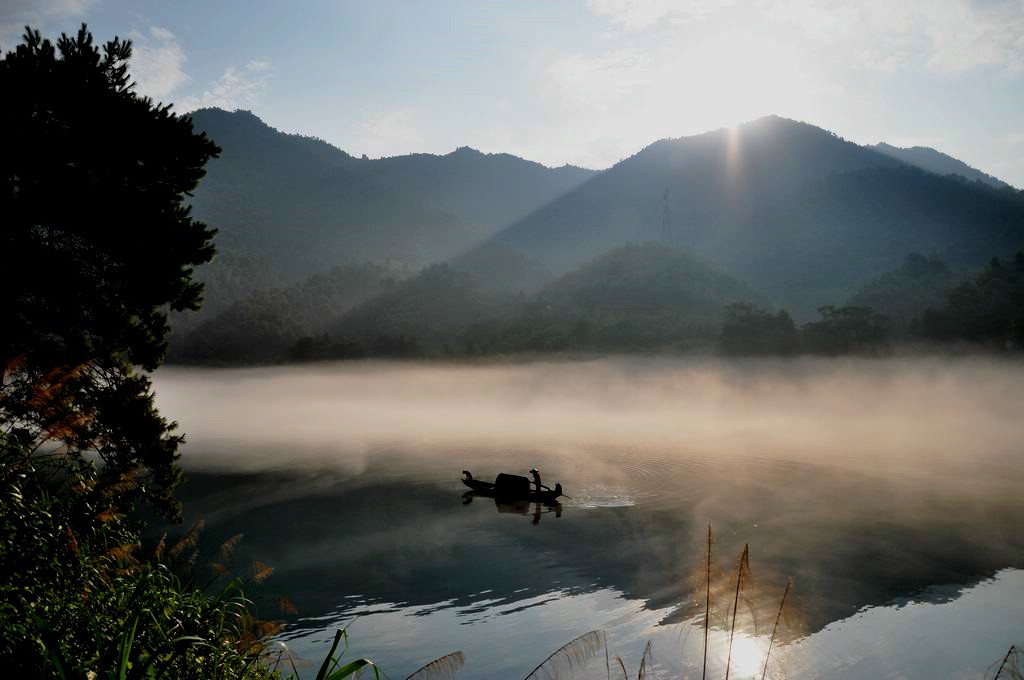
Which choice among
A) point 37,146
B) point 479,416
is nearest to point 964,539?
point 37,146

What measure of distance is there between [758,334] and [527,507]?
8342 cm

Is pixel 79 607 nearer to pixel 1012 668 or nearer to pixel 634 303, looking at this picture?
pixel 1012 668

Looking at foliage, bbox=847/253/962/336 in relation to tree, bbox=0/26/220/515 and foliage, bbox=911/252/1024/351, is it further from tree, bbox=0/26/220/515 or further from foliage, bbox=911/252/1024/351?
tree, bbox=0/26/220/515

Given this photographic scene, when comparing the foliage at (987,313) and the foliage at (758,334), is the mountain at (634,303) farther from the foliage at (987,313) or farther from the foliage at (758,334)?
the foliage at (987,313)

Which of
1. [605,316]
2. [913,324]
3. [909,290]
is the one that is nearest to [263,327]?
[605,316]

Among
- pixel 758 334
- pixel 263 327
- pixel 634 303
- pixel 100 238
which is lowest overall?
pixel 758 334

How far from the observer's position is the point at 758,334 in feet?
350

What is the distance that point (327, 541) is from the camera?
90.5 ft

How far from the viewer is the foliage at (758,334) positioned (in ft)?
340

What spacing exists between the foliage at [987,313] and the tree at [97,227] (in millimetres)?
98622

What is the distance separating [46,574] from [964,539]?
29.3 metres

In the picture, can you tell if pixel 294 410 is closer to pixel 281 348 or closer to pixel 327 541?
pixel 327 541

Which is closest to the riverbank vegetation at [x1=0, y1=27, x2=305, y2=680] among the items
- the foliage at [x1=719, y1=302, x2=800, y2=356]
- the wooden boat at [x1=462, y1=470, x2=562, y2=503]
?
the wooden boat at [x1=462, y1=470, x2=562, y2=503]

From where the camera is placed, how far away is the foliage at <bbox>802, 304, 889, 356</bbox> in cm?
9800
